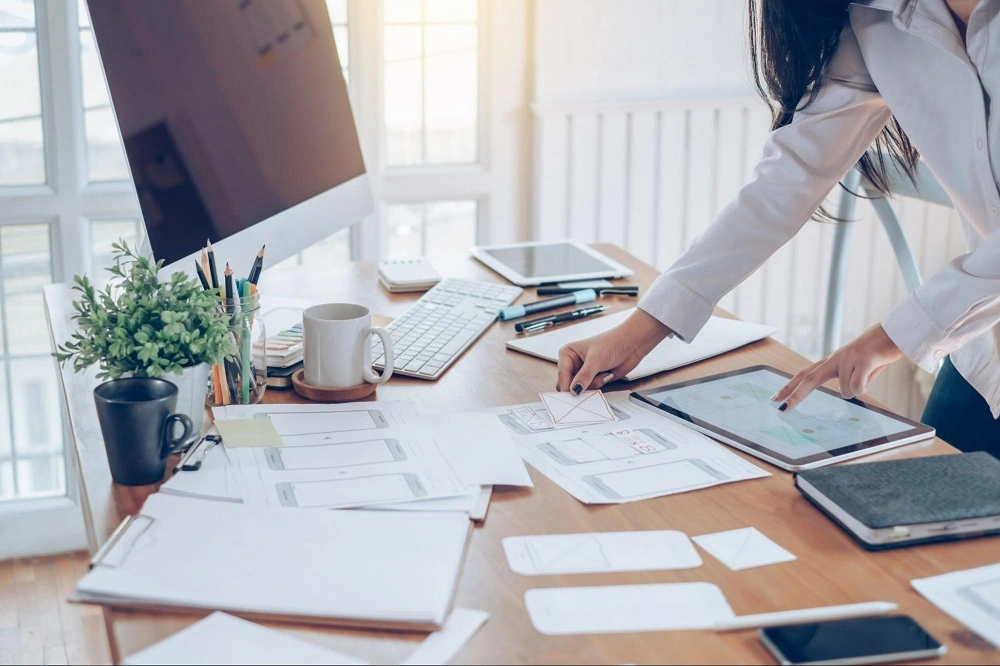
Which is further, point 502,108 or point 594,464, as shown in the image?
point 502,108

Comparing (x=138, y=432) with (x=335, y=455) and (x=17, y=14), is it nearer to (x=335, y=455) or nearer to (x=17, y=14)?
(x=335, y=455)

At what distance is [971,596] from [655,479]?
0.29 metres

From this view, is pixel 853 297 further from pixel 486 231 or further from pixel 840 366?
pixel 840 366

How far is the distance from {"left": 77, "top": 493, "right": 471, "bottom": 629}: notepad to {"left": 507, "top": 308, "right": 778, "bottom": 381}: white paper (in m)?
0.46

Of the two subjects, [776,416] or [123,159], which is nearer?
[776,416]

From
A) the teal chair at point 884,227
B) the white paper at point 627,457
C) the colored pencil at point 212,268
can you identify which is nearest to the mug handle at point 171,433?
the colored pencil at point 212,268

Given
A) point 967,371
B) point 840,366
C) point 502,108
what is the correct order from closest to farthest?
1. point 840,366
2. point 967,371
3. point 502,108

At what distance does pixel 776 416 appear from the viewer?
3.58 ft

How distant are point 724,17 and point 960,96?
1570mm

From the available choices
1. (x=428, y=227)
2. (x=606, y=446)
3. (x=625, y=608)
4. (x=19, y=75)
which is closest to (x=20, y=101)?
(x=19, y=75)

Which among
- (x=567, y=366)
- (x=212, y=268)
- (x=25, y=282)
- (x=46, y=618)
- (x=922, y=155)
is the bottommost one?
(x=46, y=618)

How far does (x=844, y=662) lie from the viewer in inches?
26.2

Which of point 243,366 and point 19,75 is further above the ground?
point 19,75

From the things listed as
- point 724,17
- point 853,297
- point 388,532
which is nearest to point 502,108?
point 724,17
